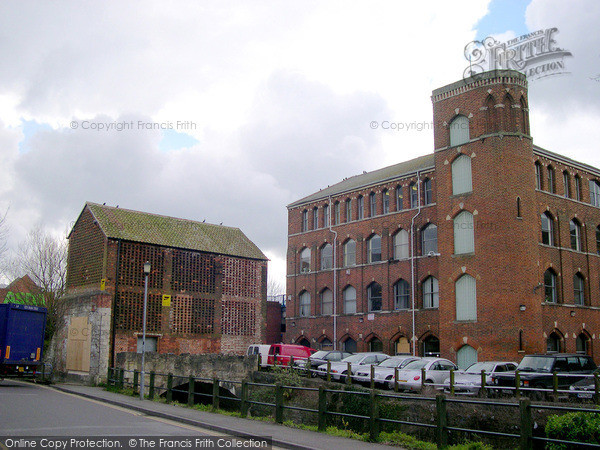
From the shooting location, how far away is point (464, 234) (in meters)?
37.3

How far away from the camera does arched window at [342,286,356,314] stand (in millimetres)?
46125

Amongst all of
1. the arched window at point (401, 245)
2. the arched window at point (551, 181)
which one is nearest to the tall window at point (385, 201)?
the arched window at point (401, 245)

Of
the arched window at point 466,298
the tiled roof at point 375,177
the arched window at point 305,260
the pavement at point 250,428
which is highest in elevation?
the tiled roof at point 375,177

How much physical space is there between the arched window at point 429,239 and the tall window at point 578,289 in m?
9.52

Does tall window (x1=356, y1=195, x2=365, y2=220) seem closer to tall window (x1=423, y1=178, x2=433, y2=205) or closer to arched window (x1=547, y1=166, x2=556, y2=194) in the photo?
tall window (x1=423, y1=178, x2=433, y2=205)

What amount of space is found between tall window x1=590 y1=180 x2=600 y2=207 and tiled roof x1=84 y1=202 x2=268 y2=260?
24358 millimetres

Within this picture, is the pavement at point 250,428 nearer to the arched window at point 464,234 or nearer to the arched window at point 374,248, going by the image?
the arched window at point 464,234

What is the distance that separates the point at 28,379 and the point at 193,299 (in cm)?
1086

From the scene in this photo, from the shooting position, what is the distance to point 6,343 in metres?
27.5

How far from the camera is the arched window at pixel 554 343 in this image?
36312 mm

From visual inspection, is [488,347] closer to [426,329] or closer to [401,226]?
[426,329]

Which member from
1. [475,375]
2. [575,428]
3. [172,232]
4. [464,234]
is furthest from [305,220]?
[575,428]

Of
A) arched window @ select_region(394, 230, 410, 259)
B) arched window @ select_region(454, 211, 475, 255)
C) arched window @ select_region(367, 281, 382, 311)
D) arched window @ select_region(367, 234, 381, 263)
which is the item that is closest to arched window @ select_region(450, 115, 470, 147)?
arched window @ select_region(454, 211, 475, 255)

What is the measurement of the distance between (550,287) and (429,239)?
326 inches
